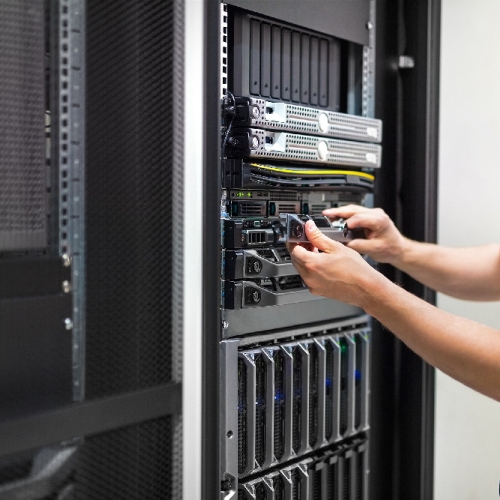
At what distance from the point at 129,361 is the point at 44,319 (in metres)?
0.23

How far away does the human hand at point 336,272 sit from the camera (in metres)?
1.47

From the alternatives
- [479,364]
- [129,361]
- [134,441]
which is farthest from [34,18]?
[479,364]

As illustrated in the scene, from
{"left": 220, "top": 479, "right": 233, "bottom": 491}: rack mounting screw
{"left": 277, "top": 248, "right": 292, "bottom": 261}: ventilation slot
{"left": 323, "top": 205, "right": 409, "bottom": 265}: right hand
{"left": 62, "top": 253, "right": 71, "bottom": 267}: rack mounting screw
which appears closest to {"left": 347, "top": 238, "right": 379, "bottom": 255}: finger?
{"left": 323, "top": 205, "right": 409, "bottom": 265}: right hand

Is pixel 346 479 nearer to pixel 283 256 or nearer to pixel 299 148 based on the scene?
pixel 283 256

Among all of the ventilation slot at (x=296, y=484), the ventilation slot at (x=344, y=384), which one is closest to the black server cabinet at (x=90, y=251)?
the ventilation slot at (x=296, y=484)

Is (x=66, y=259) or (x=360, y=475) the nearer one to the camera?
(x=66, y=259)

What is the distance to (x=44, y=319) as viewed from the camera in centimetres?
127

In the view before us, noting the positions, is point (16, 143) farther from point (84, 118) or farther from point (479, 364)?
point (479, 364)

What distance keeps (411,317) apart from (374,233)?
0.56 metres

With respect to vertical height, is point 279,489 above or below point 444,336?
below

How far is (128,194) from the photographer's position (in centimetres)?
142

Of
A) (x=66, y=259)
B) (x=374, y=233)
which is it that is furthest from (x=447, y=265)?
(x=66, y=259)

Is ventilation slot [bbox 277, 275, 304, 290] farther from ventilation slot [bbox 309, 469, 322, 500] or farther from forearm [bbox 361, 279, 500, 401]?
ventilation slot [bbox 309, 469, 322, 500]

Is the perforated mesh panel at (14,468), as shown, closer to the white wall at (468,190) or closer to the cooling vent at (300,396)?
the cooling vent at (300,396)
